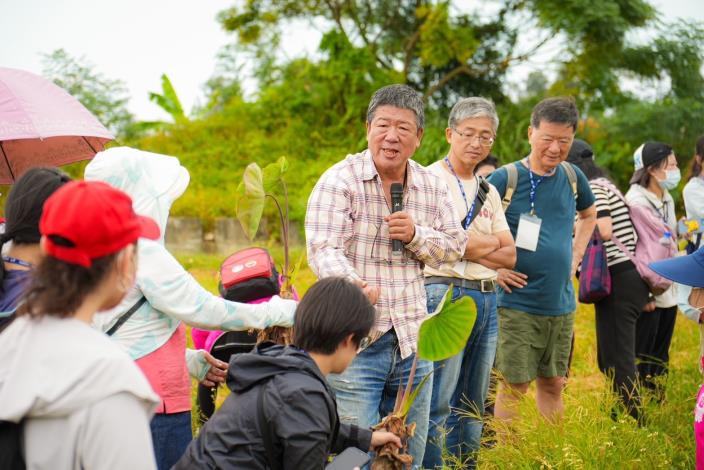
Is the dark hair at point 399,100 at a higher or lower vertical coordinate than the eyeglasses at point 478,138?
higher

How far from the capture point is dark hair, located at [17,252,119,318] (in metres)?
1.39

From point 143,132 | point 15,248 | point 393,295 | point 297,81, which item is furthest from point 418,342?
point 143,132

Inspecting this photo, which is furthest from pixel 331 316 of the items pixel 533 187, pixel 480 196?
pixel 533 187

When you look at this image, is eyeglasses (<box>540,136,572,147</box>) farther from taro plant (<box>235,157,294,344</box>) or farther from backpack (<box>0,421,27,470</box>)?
backpack (<box>0,421,27,470</box>)

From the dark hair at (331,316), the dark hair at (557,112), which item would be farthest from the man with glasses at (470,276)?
the dark hair at (331,316)

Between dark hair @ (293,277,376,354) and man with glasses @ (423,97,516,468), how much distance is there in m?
1.19

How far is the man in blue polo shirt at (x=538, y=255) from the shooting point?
3.72m

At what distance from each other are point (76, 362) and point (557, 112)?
304 centimetres

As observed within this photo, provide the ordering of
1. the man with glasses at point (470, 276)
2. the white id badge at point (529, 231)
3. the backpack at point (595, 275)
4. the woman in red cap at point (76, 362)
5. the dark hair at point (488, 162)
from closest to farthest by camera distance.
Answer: the woman in red cap at point (76, 362)
the man with glasses at point (470, 276)
the white id badge at point (529, 231)
the backpack at point (595, 275)
the dark hair at point (488, 162)

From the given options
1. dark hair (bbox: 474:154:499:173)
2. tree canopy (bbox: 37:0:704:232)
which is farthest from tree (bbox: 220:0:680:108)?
dark hair (bbox: 474:154:499:173)

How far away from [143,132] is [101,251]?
632 inches

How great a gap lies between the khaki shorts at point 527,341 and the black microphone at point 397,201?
51.7 inches

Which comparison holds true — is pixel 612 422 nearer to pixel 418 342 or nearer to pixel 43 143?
pixel 418 342

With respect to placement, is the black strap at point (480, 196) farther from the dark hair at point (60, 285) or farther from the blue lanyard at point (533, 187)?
the dark hair at point (60, 285)
